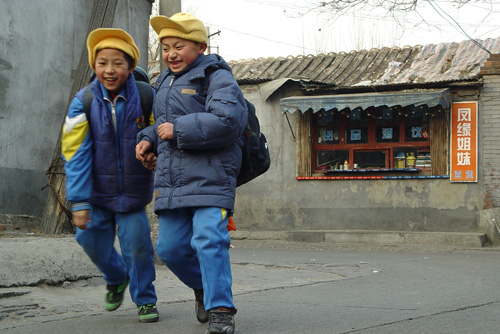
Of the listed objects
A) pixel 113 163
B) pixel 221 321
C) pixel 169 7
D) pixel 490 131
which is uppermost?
pixel 169 7

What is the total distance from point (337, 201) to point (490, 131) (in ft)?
11.5

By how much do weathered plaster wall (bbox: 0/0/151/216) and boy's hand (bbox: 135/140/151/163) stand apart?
4.90 meters

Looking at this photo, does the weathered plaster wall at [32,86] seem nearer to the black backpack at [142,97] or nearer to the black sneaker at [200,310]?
the black backpack at [142,97]

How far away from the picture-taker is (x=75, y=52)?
9391 mm

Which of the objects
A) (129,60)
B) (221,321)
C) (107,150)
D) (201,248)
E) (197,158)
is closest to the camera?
(221,321)

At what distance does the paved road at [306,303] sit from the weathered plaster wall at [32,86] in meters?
2.71

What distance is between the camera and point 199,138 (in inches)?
144

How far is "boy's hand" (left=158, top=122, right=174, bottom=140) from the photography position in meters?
3.72

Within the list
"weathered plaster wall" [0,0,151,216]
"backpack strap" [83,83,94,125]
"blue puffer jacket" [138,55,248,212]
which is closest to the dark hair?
"backpack strap" [83,83,94,125]

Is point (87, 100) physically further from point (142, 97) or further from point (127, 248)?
point (127, 248)

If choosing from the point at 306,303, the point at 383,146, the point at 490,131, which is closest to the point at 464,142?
the point at 490,131

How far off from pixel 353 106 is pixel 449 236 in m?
3.25

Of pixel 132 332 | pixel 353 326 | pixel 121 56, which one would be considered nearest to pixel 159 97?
pixel 121 56

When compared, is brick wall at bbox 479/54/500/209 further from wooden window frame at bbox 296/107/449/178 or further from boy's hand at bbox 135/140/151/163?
boy's hand at bbox 135/140/151/163
